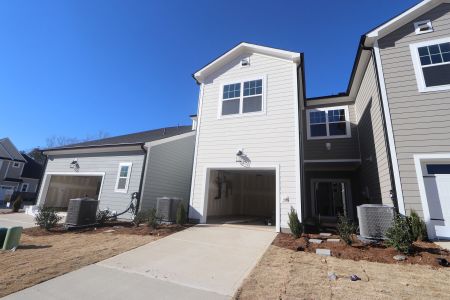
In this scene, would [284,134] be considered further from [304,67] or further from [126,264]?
[126,264]

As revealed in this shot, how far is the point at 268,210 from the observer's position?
15.9 metres

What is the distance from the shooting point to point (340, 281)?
4.07 m

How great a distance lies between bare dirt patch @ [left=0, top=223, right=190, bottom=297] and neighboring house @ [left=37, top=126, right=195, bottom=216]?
271cm

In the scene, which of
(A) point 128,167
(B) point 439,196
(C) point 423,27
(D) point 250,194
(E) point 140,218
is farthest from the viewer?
(D) point 250,194

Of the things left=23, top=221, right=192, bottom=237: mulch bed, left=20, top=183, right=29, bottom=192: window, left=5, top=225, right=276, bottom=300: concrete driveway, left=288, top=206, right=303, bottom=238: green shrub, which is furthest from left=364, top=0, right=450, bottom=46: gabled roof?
left=20, top=183, right=29, bottom=192: window

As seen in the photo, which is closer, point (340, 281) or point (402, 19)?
point (340, 281)

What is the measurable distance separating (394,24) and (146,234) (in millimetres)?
11673

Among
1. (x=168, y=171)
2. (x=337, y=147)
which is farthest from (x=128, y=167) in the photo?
(x=337, y=147)

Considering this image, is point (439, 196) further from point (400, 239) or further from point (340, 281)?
point (340, 281)

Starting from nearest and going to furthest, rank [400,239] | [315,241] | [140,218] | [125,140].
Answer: [400,239], [315,241], [140,218], [125,140]

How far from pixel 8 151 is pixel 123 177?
29870 mm

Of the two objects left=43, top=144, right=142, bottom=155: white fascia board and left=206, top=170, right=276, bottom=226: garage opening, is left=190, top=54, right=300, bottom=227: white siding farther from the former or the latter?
left=206, top=170, right=276, bottom=226: garage opening

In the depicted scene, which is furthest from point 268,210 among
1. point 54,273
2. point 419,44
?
point 54,273

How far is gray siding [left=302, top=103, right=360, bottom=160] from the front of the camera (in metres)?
12.0
